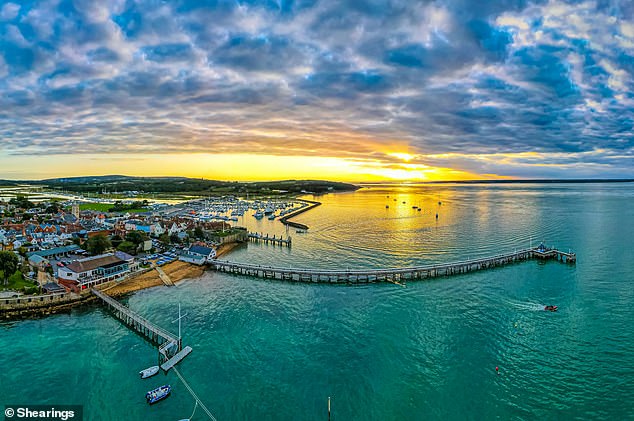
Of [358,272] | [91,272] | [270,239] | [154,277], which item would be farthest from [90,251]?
[358,272]

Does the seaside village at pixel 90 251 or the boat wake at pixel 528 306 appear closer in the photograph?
the boat wake at pixel 528 306

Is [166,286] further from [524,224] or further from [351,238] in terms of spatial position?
[524,224]

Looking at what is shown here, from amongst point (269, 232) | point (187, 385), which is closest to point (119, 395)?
point (187, 385)

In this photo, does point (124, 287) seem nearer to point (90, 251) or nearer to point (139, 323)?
point (139, 323)

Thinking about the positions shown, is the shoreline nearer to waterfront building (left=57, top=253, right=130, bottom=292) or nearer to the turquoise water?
waterfront building (left=57, top=253, right=130, bottom=292)

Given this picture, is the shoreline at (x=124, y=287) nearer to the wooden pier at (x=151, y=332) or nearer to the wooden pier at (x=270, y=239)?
the wooden pier at (x=151, y=332)

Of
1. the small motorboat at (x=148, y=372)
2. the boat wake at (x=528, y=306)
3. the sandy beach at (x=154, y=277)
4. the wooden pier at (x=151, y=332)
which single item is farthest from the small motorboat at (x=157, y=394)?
the boat wake at (x=528, y=306)
